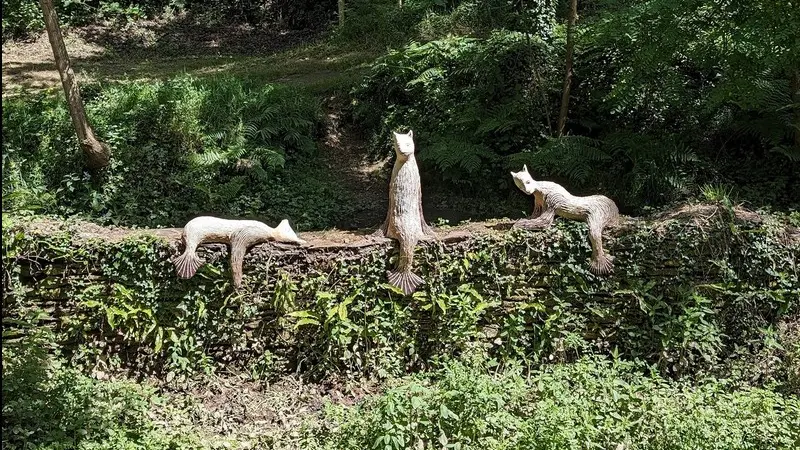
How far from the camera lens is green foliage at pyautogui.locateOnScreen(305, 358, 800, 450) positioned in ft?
20.3

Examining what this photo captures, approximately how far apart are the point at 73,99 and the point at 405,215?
651 cm

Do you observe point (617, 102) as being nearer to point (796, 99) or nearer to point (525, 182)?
point (796, 99)

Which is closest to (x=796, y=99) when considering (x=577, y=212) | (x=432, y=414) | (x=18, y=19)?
(x=577, y=212)

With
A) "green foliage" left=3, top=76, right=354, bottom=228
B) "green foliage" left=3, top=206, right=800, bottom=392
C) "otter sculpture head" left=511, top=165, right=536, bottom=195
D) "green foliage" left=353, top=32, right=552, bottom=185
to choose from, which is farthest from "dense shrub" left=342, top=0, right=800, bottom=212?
"otter sculpture head" left=511, top=165, right=536, bottom=195

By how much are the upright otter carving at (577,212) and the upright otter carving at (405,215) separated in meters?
1.18

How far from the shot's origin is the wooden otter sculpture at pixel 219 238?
7398 mm

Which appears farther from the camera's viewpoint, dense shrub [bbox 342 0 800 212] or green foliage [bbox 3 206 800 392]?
dense shrub [bbox 342 0 800 212]

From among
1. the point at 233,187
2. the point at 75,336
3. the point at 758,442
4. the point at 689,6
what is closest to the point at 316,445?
the point at 75,336

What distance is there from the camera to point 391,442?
617cm

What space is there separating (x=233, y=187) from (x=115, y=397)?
5.20 meters

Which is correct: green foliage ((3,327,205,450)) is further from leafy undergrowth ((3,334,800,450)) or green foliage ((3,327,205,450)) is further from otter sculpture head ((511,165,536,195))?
otter sculpture head ((511,165,536,195))

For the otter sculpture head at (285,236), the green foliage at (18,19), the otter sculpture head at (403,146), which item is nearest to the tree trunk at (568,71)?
the otter sculpture head at (403,146)

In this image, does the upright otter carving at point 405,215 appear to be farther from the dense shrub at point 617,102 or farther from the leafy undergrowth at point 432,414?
the dense shrub at point 617,102

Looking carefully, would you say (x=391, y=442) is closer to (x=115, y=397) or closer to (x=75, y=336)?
(x=115, y=397)
